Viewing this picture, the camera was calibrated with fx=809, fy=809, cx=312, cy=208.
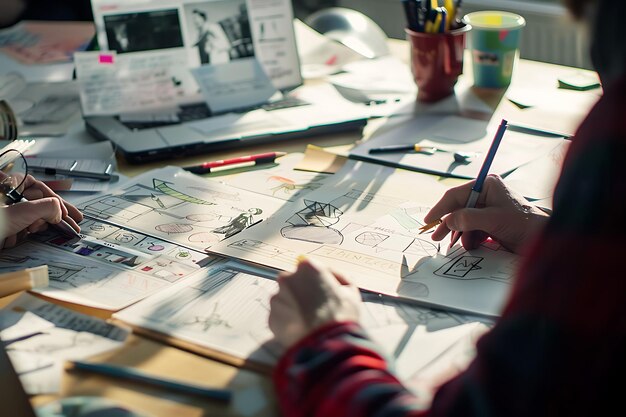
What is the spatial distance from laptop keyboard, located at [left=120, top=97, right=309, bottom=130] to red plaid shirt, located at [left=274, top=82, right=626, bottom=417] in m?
1.00

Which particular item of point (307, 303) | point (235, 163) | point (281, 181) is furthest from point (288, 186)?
point (307, 303)

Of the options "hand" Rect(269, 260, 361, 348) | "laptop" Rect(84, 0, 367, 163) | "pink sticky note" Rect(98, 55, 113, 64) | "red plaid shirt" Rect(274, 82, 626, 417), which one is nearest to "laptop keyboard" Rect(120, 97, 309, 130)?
"laptop" Rect(84, 0, 367, 163)

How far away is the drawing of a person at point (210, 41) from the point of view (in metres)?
1.55

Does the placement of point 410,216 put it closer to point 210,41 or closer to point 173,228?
point 173,228

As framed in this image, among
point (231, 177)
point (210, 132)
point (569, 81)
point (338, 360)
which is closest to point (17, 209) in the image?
point (231, 177)

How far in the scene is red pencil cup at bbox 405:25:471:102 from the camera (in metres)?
1.48

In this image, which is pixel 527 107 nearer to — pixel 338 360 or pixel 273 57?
pixel 273 57

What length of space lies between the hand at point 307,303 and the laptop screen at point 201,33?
0.84 meters

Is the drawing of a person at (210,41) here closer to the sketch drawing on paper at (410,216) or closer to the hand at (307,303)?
the sketch drawing on paper at (410,216)

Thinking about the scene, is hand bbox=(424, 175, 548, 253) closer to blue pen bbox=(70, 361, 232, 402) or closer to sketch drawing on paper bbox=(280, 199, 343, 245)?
sketch drawing on paper bbox=(280, 199, 343, 245)

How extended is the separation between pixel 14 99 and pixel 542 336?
135cm

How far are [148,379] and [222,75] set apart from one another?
2.99ft

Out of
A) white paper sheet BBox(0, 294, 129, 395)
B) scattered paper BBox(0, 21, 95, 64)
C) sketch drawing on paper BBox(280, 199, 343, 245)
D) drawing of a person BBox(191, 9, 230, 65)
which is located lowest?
sketch drawing on paper BBox(280, 199, 343, 245)

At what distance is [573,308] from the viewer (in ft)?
1.68
